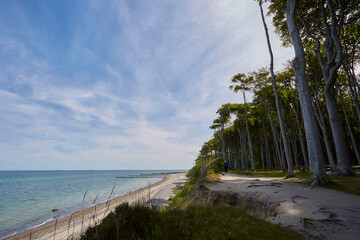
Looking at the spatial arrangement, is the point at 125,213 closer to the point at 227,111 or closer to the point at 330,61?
the point at 330,61

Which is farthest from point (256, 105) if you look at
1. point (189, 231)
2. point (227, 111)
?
point (189, 231)

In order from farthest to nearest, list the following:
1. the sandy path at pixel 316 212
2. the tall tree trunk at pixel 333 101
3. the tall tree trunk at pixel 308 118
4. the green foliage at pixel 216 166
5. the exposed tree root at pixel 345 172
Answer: the green foliage at pixel 216 166, the exposed tree root at pixel 345 172, the tall tree trunk at pixel 333 101, the tall tree trunk at pixel 308 118, the sandy path at pixel 316 212

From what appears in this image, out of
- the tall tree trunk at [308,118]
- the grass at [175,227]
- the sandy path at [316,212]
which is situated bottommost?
the sandy path at [316,212]

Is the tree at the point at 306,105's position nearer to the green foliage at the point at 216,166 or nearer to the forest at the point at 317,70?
the forest at the point at 317,70

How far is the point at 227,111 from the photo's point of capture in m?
35.7

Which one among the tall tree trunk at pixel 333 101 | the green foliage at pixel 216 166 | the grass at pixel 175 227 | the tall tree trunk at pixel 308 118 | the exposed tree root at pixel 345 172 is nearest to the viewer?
the grass at pixel 175 227

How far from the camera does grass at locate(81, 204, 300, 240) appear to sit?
3.21 meters

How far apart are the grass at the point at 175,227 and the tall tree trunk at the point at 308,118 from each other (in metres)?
7.18

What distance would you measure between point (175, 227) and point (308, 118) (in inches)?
435

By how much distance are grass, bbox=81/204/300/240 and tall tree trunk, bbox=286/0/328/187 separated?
23.5 feet

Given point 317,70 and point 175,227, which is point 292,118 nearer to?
point 317,70

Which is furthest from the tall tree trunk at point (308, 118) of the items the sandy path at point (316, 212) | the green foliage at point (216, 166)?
the green foliage at point (216, 166)

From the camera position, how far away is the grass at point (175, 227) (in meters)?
3.21

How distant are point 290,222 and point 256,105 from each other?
2774 centimetres
